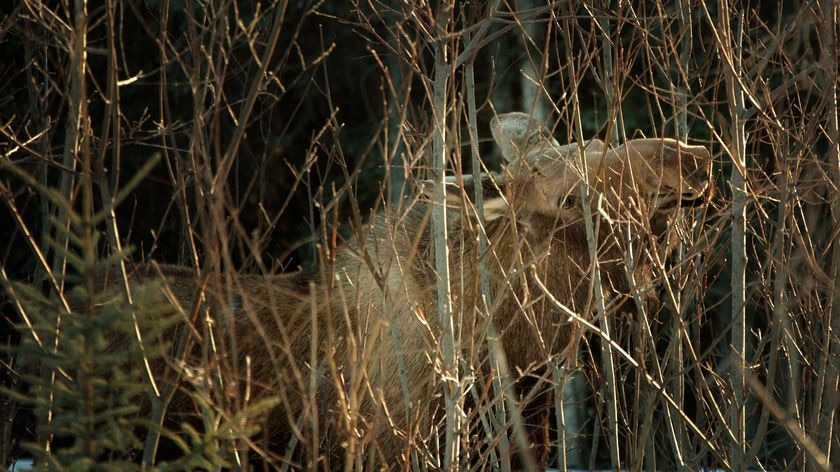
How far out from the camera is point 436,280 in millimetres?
3611

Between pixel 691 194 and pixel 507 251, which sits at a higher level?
pixel 691 194

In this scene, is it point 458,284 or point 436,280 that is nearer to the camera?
point 436,280

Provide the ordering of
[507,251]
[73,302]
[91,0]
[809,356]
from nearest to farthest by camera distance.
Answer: [809,356], [507,251], [73,302], [91,0]

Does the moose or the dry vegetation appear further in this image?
the moose

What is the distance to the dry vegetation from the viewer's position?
87.3 inches

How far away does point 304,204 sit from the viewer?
780 centimetres

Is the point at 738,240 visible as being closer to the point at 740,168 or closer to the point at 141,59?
the point at 740,168

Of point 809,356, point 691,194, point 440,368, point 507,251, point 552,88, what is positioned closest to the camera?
point 440,368

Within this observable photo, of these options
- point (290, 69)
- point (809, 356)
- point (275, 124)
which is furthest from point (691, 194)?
point (290, 69)

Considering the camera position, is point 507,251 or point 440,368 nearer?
point 440,368

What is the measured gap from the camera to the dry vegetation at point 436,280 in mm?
2217

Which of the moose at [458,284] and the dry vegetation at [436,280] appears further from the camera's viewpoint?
the moose at [458,284]

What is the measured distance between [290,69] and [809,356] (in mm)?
5754

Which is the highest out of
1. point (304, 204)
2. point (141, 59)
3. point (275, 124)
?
point (141, 59)
